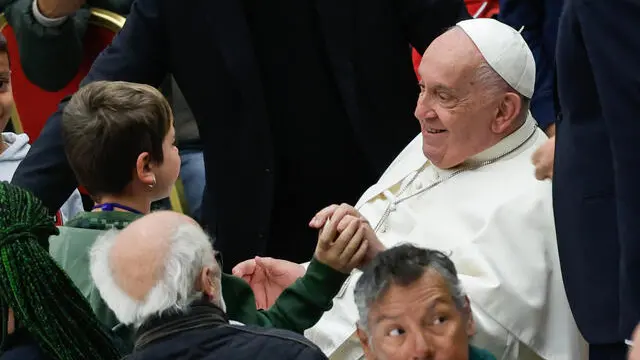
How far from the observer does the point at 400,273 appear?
3191mm

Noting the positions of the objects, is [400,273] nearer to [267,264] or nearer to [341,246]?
[341,246]

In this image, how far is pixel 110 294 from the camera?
10.1 ft

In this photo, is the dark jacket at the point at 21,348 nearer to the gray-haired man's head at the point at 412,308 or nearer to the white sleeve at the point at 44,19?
the gray-haired man's head at the point at 412,308

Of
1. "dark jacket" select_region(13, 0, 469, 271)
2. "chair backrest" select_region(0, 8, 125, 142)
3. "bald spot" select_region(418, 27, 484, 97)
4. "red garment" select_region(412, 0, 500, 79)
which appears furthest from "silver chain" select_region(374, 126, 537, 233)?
"chair backrest" select_region(0, 8, 125, 142)

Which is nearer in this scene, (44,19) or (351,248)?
(351,248)

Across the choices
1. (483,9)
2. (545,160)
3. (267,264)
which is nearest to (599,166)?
(545,160)

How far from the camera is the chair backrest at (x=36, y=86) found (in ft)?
19.8

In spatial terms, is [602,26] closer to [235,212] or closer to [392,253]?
Result: [392,253]

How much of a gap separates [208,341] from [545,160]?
1009 millimetres

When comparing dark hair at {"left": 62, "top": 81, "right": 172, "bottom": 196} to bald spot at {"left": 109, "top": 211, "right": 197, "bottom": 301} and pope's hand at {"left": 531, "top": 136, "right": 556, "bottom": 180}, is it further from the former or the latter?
pope's hand at {"left": 531, "top": 136, "right": 556, "bottom": 180}

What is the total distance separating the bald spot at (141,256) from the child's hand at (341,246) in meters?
0.56

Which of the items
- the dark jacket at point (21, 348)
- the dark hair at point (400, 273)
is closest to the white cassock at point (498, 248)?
the dark hair at point (400, 273)

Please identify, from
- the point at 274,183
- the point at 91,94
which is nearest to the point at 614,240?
the point at 91,94

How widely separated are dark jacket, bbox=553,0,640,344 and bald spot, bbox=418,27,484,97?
0.87 meters
